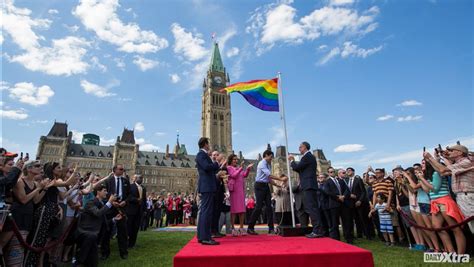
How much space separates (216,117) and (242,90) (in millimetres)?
90152

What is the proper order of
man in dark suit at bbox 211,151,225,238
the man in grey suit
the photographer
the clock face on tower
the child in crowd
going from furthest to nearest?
the clock face on tower
the man in grey suit
the child in crowd
man in dark suit at bbox 211,151,225,238
the photographer

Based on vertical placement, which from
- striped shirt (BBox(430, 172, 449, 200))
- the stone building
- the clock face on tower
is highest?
the clock face on tower

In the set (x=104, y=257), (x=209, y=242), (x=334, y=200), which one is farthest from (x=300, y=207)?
(x=104, y=257)

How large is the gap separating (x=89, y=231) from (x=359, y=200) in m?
9.25

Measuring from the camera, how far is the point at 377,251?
7.84m

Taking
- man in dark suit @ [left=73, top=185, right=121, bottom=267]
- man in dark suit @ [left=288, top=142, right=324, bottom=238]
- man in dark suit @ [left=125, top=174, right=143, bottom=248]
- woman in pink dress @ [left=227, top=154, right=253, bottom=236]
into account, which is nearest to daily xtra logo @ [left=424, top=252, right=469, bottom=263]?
man in dark suit @ [left=288, top=142, right=324, bottom=238]

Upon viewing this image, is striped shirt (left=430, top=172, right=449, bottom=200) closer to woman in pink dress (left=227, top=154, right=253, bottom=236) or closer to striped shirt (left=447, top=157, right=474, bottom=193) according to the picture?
striped shirt (left=447, top=157, right=474, bottom=193)

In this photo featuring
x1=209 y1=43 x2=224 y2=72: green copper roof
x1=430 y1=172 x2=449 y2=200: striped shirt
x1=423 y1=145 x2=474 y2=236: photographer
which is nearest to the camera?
x1=423 y1=145 x2=474 y2=236: photographer

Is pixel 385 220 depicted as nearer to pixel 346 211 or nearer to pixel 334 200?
pixel 346 211

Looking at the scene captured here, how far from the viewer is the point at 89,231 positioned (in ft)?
21.1

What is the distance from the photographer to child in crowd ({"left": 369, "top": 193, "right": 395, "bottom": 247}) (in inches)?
360

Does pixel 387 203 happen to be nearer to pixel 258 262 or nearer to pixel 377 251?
pixel 377 251

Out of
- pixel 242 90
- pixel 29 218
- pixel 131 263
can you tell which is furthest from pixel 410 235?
pixel 29 218

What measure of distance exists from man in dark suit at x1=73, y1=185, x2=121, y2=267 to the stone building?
7646cm
